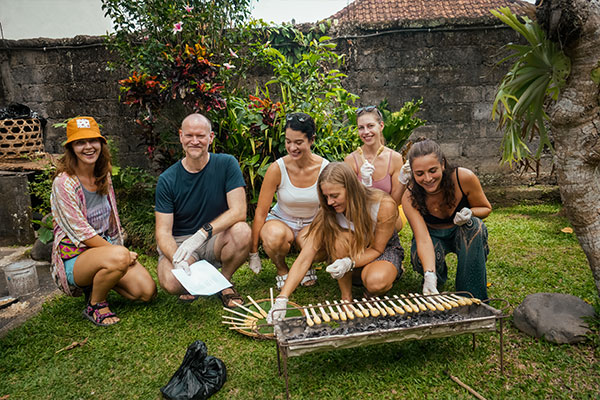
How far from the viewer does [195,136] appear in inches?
120

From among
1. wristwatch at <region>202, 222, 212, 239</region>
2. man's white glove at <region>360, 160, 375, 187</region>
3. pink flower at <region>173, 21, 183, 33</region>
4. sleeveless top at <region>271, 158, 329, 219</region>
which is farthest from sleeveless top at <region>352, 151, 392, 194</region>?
pink flower at <region>173, 21, 183, 33</region>

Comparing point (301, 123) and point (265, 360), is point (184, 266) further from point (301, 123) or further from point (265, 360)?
point (301, 123)

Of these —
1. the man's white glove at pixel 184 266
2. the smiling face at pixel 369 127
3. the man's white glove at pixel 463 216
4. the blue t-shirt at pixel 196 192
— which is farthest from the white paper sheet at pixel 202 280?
the smiling face at pixel 369 127

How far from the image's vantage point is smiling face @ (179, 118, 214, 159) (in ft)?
9.95

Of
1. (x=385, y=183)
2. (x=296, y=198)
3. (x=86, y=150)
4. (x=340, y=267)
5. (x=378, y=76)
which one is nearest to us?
(x=340, y=267)

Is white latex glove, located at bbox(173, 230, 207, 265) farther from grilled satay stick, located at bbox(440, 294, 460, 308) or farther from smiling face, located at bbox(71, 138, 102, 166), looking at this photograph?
grilled satay stick, located at bbox(440, 294, 460, 308)

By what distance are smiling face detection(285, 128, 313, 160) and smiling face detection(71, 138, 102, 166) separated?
1.48 meters

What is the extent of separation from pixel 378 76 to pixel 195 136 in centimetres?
416

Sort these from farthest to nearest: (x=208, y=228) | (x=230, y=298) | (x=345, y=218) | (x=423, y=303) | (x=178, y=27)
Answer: (x=178, y=27), (x=230, y=298), (x=208, y=228), (x=345, y=218), (x=423, y=303)

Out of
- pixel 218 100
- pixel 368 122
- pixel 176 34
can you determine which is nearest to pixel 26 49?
pixel 176 34

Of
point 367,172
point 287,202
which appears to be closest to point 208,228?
point 287,202

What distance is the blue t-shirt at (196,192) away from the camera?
125 inches

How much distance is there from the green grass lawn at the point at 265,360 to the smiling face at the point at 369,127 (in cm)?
136

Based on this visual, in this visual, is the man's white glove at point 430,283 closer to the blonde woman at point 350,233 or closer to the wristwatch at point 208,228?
the blonde woman at point 350,233
